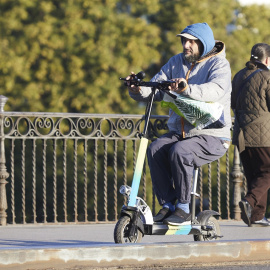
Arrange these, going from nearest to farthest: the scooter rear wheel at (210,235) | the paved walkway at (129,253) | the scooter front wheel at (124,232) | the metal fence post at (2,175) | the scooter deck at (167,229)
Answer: the paved walkway at (129,253) → the scooter front wheel at (124,232) → the scooter deck at (167,229) → the scooter rear wheel at (210,235) → the metal fence post at (2,175)

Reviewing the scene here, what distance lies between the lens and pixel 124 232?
5902 mm

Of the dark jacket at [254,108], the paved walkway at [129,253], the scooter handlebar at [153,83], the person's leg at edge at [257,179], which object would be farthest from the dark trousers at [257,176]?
the scooter handlebar at [153,83]

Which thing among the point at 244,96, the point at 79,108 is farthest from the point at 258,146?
the point at 79,108

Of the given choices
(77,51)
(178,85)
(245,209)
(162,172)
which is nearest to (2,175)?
(245,209)

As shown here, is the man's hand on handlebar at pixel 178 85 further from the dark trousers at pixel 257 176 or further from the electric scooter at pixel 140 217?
the dark trousers at pixel 257 176

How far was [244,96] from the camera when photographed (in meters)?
7.85

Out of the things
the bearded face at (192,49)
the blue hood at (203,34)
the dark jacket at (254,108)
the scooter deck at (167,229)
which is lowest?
the scooter deck at (167,229)

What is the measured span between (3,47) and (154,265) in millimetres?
24109

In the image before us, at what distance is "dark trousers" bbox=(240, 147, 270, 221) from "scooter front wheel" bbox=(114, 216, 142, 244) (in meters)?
2.21

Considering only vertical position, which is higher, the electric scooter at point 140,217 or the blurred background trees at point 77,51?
the blurred background trees at point 77,51

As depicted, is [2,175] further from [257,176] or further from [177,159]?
[177,159]

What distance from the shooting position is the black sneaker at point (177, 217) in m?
6.15

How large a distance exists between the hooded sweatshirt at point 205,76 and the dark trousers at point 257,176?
5.02 ft

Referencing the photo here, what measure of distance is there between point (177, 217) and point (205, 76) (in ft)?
3.37
